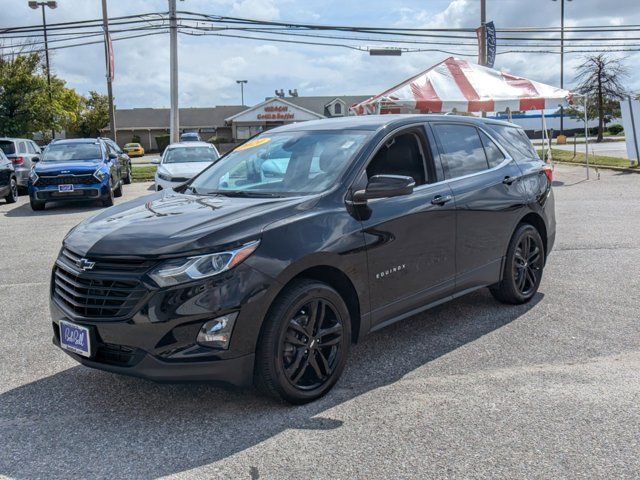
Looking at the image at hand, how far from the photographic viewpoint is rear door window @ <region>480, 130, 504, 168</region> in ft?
18.2

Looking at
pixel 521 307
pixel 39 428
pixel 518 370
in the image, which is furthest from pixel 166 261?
pixel 521 307

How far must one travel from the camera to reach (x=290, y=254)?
362 centimetres

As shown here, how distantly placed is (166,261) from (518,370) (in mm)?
2510

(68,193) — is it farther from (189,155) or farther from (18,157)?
(18,157)

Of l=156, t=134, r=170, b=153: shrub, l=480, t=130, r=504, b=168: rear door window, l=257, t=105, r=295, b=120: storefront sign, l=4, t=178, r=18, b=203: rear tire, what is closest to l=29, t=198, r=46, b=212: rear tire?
l=4, t=178, r=18, b=203: rear tire

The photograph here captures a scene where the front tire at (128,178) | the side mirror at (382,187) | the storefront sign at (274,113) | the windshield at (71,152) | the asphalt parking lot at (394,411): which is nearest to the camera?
the asphalt parking lot at (394,411)

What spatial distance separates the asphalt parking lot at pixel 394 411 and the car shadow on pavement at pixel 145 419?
0.03 ft

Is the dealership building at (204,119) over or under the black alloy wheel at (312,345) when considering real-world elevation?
over

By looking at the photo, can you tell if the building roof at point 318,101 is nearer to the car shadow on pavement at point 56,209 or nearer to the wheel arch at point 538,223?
the car shadow on pavement at point 56,209

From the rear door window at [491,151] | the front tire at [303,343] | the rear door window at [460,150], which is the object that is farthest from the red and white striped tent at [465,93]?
the front tire at [303,343]

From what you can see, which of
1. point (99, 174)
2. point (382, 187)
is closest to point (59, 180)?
point (99, 174)

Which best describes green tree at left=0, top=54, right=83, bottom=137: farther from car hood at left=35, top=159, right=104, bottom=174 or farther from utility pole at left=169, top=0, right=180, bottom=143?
car hood at left=35, top=159, right=104, bottom=174

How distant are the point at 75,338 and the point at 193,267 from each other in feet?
2.91

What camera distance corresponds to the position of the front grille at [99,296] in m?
3.41
